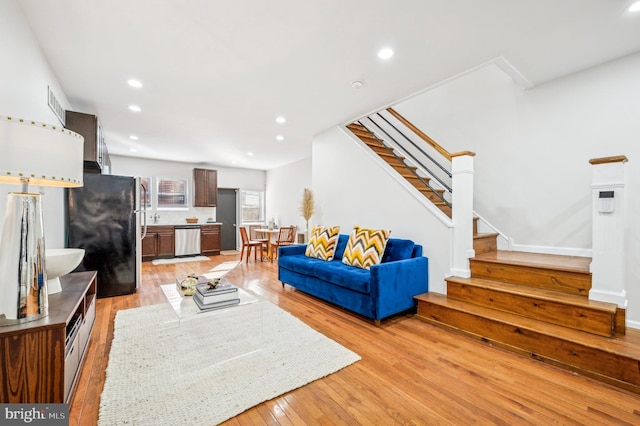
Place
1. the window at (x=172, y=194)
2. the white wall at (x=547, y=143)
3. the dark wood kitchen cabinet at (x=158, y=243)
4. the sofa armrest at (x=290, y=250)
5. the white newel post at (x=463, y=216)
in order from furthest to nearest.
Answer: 1. the window at (x=172, y=194)
2. the dark wood kitchen cabinet at (x=158, y=243)
3. the sofa armrest at (x=290, y=250)
4. the white newel post at (x=463, y=216)
5. the white wall at (x=547, y=143)

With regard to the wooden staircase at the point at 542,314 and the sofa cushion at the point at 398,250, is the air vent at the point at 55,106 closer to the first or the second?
the sofa cushion at the point at 398,250

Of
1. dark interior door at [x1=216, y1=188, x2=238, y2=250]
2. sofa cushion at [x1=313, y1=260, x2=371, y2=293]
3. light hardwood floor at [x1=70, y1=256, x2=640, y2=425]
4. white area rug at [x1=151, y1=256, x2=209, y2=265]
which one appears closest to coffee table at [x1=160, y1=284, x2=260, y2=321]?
light hardwood floor at [x1=70, y1=256, x2=640, y2=425]

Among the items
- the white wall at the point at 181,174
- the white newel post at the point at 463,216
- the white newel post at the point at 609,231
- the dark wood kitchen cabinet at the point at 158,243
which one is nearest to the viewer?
the white newel post at the point at 609,231

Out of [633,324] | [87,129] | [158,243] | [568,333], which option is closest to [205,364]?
[568,333]

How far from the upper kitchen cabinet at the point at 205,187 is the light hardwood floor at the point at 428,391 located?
557 centimetres

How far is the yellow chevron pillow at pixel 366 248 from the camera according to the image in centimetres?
327

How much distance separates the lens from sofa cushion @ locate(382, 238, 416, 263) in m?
3.33

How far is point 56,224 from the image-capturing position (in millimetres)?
3182

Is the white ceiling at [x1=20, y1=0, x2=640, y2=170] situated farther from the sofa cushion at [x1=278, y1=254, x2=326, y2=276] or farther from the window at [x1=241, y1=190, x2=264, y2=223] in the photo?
the window at [x1=241, y1=190, x2=264, y2=223]

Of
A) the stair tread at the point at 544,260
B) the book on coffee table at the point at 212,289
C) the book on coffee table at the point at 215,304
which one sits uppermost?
the stair tread at the point at 544,260

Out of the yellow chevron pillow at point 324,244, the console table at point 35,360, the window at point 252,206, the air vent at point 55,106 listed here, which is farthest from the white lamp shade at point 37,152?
the window at point 252,206

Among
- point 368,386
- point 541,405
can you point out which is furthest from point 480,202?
point 368,386

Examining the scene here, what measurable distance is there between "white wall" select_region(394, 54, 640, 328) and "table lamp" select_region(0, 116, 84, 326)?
455 centimetres

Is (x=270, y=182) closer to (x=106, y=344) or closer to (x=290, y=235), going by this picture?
(x=290, y=235)
